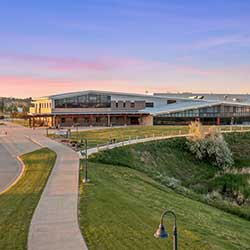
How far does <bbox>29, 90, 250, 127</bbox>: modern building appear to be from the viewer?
70375mm

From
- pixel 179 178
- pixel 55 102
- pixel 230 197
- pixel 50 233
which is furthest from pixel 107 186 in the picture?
pixel 55 102

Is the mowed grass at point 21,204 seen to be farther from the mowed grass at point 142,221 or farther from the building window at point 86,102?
the building window at point 86,102

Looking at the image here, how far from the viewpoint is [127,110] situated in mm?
74750

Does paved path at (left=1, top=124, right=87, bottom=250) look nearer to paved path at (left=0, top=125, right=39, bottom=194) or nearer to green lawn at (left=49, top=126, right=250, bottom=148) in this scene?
paved path at (left=0, top=125, right=39, bottom=194)

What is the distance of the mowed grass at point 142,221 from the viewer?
12.1 m

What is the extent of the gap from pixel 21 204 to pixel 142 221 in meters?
5.74

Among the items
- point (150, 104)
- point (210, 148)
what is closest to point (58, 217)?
point (210, 148)

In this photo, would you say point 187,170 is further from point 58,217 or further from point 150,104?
point 150,104

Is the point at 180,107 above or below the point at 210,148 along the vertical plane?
above

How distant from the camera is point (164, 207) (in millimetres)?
17438

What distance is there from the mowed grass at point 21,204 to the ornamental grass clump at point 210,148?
1851cm

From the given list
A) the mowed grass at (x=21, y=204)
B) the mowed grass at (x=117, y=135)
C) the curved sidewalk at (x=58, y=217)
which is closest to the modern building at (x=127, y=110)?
the mowed grass at (x=117, y=135)

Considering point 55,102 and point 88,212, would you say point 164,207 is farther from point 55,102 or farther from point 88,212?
point 55,102

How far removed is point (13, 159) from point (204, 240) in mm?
24445
